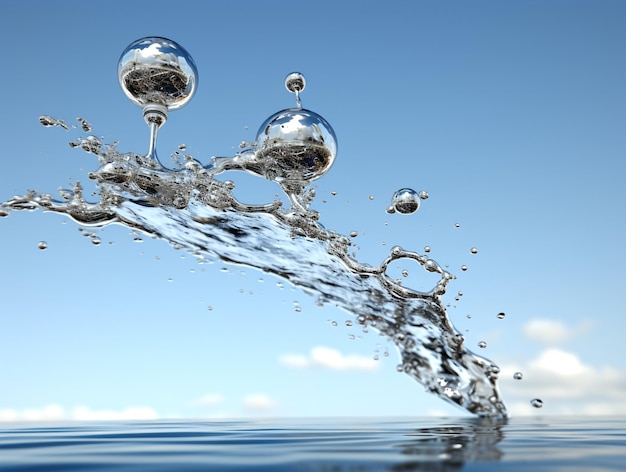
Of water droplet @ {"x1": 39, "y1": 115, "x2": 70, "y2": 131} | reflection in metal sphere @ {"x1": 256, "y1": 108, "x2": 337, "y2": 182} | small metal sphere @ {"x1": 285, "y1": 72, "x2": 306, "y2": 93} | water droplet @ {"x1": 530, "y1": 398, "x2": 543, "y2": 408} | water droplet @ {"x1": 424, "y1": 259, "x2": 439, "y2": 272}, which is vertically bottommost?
water droplet @ {"x1": 530, "y1": 398, "x2": 543, "y2": 408}

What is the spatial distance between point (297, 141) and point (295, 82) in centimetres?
119

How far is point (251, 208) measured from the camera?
7289 mm

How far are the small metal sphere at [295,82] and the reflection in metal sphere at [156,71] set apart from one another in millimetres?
1071

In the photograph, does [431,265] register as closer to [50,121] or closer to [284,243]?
[284,243]

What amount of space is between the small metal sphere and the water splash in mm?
882

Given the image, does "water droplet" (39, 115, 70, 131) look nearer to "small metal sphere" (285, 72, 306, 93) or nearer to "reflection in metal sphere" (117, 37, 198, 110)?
"reflection in metal sphere" (117, 37, 198, 110)

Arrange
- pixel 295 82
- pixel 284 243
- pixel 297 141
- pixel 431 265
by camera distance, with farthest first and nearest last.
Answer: pixel 284 243, pixel 431 265, pixel 295 82, pixel 297 141

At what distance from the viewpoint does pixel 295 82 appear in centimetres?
641

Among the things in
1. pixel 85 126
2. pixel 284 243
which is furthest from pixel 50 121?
pixel 284 243

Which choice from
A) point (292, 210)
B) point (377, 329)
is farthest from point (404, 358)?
point (292, 210)

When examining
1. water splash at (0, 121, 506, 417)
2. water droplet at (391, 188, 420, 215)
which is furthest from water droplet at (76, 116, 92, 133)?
water droplet at (391, 188, 420, 215)

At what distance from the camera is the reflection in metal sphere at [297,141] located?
551cm

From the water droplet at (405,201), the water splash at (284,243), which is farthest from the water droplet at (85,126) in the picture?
the water droplet at (405,201)

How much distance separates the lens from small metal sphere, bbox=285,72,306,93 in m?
6.39
